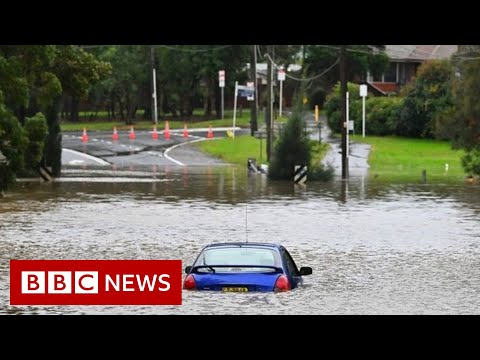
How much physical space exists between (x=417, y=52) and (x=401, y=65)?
217 centimetres

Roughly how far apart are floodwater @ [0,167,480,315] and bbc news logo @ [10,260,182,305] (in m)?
0.23

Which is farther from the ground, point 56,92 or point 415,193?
point 56,92

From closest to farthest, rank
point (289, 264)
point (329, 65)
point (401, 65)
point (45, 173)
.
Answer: point (289, 264) < point (45, 173) < point (329, 65) < point (401, 65)

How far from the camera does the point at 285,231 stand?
3278 centimetres

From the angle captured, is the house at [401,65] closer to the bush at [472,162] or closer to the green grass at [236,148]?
the green grass at [236,148]

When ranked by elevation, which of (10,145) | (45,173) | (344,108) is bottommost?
(45,173)

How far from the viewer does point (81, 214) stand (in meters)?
37.2

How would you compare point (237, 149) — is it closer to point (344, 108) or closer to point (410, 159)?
point (410, 159)

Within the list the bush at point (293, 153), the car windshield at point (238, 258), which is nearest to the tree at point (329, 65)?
the bush at point (293, 153)

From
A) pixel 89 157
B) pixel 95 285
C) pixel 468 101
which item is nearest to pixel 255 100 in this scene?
pixel 89 157

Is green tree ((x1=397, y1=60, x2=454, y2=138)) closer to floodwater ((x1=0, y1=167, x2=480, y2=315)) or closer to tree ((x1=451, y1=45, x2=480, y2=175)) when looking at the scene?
tree ((x1=451, y1=45, x2=480, y2=175))
